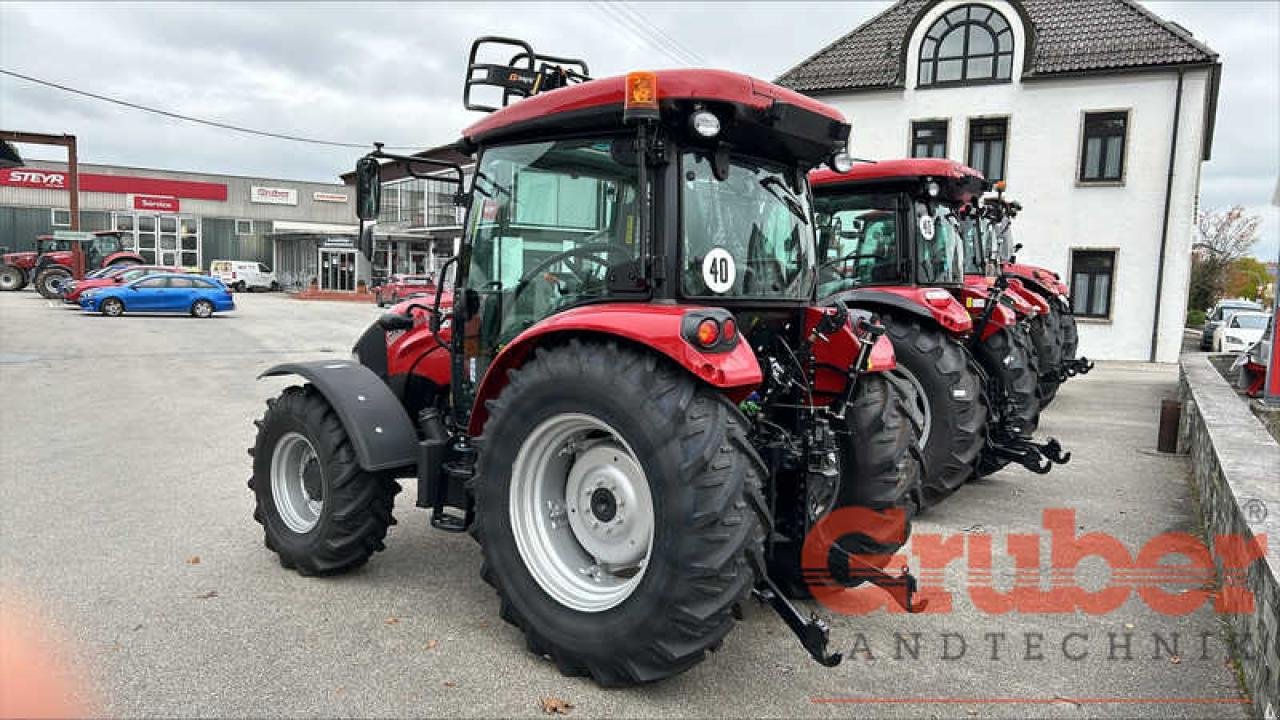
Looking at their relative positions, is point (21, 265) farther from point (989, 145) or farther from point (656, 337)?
point (656, 337)

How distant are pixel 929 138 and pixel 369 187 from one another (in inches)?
748

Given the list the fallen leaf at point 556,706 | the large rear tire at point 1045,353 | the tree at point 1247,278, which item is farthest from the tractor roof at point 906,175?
the tree at point 1247,278

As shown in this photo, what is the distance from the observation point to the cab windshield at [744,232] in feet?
10.9

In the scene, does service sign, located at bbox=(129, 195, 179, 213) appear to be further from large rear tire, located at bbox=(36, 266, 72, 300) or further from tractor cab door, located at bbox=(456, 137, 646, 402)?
tractor cab door, located at bbox=(456, 137, 646, 402)

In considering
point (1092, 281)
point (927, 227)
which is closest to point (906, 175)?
point (927, 227)

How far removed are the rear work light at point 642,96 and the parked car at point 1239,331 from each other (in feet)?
71.0

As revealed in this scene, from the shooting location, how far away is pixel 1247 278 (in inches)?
2346

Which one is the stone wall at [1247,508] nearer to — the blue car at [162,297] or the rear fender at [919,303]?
the rear fender at [919,303]

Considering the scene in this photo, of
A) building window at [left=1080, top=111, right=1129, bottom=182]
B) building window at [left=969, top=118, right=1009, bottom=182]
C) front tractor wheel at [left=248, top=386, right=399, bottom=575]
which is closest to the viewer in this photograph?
front tractor wheel at [left=248, top=386, right=399, bottom=575]

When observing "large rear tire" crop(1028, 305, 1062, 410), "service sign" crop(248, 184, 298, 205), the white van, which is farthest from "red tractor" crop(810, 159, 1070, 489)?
"service sign" crop(248, 184, 298, 205)

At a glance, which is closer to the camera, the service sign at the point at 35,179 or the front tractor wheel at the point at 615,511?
the front tractor wheel at the point at 615,511

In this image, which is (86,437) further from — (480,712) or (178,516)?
(480,712)

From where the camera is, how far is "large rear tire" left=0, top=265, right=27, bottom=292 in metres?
34.7

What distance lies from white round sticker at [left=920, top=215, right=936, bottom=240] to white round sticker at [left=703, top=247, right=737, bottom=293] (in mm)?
3587
